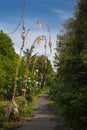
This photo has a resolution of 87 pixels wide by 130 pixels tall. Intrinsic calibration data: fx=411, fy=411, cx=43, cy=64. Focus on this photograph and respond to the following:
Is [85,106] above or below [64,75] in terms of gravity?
below

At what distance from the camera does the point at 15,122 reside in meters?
23.3

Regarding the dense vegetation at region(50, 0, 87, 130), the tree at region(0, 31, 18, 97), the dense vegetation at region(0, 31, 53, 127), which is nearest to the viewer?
the dense vegetation at region(50, 0, 87, 130)

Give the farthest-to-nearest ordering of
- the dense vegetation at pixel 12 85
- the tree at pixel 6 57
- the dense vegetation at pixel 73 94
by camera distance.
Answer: the tree at pixel 6 57, the dense vegetation at pixel 12 85, the dense vegetation at pixel 73 94

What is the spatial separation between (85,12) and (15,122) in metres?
7.49

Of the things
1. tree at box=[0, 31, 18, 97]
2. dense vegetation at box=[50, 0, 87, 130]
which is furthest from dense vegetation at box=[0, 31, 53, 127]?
Result: dense vegetation at box=[50, 0, 87, 130]

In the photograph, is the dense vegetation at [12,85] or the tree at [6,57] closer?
the dense vegetation at [12,85]

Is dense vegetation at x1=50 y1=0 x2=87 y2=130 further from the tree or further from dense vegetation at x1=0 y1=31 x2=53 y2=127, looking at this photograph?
the tree

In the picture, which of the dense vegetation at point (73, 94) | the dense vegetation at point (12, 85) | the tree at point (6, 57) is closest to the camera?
the dense vegetation at point (73, 94)

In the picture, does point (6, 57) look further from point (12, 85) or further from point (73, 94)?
point (73, 94)

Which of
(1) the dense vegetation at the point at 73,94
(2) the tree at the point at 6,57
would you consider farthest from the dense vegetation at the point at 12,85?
(1) the dense vegetation at the point at 73,94

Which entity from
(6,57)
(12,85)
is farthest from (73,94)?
(6,57)

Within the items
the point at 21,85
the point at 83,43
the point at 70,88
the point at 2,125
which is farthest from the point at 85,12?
the point at 21,85

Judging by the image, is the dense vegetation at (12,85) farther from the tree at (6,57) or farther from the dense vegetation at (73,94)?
the dense vegetation at (73,94)

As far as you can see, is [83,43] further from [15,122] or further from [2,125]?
[15,122]
